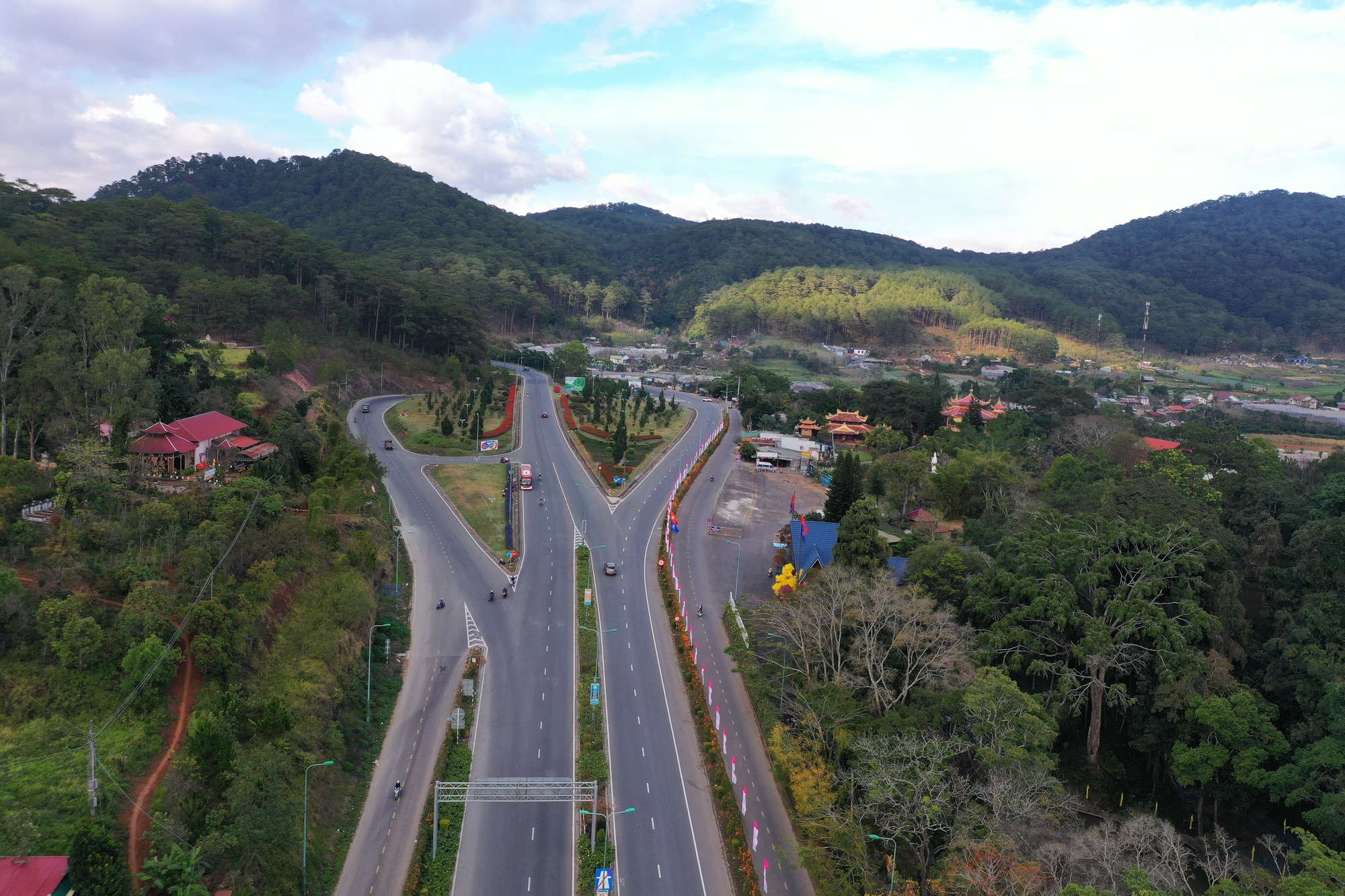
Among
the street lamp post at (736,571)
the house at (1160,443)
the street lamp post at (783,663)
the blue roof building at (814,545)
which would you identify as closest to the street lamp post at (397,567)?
the street lamp post at (736,571)

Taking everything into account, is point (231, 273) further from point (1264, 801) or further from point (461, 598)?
point (1264, 801)

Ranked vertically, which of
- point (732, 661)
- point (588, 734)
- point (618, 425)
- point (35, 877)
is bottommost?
point (588, 734)

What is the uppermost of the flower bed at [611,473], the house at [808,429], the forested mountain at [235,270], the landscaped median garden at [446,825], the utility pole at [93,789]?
the forested mountain at [235,270]

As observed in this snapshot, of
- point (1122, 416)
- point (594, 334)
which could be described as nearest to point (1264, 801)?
point (1122, 416)

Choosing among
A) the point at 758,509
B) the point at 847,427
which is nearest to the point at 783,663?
the point at 758,509

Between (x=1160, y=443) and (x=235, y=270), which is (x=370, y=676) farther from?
(x=235, y=270)

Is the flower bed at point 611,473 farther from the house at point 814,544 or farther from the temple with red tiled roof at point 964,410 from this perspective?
the temple with red tiled roof at point 964,410
